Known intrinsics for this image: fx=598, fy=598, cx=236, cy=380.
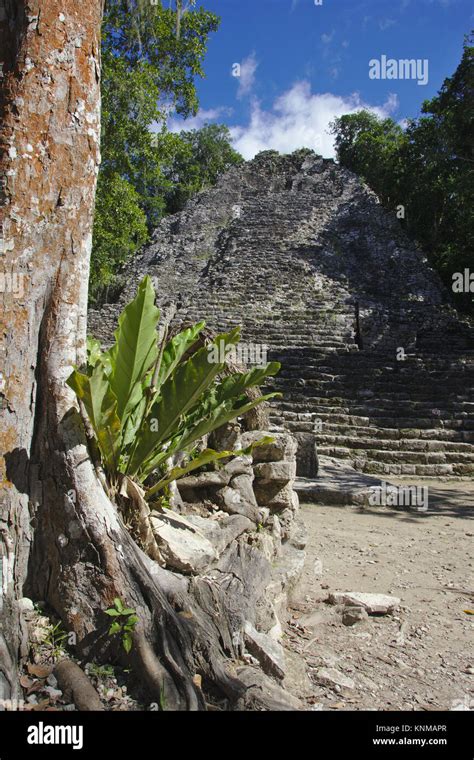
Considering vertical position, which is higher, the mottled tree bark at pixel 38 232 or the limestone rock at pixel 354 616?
the mottled tree bark at pixel 38 232

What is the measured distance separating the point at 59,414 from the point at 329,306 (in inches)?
570

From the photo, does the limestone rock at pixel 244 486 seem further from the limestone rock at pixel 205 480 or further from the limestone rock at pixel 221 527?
the limestone rock at pixel 221 527

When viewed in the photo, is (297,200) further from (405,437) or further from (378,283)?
(405,437)

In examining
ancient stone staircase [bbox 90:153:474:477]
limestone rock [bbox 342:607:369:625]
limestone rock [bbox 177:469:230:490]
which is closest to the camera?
limestone rock [bbox 342:607:369:625]

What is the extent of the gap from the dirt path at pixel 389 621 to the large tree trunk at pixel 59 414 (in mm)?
627

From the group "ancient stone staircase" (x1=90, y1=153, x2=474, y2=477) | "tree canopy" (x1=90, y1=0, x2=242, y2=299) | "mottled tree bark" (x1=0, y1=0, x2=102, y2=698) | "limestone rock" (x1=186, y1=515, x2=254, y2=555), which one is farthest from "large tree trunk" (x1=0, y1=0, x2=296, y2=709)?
"tree canopy" (x1=90, y1=0, x2=242, y2=299)

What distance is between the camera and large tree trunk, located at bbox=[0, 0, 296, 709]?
221cm

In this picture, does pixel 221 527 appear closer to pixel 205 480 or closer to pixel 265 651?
pixel 205 480

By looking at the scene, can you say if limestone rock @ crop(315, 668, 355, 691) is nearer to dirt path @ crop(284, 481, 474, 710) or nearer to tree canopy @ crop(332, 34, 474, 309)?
dirt path @ crop(284, 481, 474, 710)

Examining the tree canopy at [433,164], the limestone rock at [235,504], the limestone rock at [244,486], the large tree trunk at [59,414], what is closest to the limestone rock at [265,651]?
the large tree trunk at [59,414]

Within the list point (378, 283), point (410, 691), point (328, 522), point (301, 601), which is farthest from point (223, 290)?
point (410, 691)

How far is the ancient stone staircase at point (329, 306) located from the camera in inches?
400

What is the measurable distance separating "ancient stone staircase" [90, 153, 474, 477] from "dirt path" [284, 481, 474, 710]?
248 centimetres

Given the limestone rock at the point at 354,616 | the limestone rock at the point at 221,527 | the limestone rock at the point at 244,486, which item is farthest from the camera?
the limestone rock at the point at 244,486
